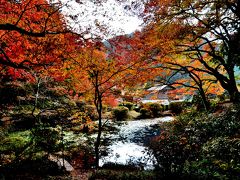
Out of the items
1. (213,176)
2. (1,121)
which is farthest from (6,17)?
(213,176)

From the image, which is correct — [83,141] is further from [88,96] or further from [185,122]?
[185,122]

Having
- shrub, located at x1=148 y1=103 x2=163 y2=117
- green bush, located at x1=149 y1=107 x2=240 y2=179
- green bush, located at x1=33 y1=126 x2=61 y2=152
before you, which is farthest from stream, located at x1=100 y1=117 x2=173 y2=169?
shrub, located at x1=148 y1=103 x2=163 y2=117

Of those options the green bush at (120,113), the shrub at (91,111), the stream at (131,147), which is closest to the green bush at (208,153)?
the stream at (131,147)

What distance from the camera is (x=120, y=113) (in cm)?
2769

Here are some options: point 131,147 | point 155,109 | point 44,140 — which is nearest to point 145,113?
point 155,109

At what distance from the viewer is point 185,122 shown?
15.0 meters

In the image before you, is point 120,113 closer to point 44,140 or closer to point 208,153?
point 44,140

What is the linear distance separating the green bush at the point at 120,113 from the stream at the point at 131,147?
4701mm

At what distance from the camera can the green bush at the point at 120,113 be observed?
27.3m

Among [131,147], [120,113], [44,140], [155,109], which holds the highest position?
[155,109]

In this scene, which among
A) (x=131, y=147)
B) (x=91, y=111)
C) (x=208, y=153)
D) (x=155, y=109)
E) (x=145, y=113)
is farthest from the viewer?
(x=155, y=109)

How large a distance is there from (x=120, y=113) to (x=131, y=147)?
1224 centimetres

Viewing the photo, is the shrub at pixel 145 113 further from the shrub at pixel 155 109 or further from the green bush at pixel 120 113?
the green bush at pixel 120 113

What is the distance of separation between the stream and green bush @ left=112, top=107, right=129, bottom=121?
15.4ft
